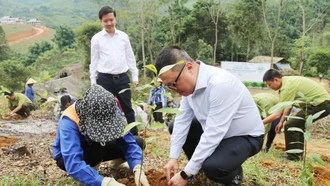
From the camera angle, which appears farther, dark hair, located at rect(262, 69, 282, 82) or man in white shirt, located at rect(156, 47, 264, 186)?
dark hair, located at rect(262, 69, 282, 82)

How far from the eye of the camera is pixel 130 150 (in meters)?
2.36

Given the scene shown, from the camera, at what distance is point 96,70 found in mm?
3828

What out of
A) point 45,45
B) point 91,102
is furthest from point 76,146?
point 45,45

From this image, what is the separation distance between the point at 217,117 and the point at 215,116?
13 mm

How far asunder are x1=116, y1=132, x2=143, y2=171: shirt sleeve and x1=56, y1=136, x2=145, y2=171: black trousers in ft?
0.10

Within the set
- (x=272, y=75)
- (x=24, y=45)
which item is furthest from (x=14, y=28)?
(x=272, y=75)

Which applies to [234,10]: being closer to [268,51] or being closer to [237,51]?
[237,51]

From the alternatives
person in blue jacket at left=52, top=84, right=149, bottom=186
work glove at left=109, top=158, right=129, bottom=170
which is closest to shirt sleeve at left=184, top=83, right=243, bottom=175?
person in blue jacket at left=52, top=84, right=149, bottom=186

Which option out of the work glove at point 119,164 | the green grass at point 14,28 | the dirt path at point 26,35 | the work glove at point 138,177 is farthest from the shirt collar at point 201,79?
the green grass at point 14,28

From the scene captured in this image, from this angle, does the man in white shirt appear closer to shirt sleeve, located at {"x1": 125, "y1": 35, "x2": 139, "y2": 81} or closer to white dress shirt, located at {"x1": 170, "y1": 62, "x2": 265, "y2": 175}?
white dress shirt, located at {"x1": 170, "y1": 62, "x2": 265, "y2": 175}

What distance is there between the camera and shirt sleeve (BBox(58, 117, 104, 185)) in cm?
200

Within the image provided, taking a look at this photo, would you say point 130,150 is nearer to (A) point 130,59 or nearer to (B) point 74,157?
(B) point 74,157

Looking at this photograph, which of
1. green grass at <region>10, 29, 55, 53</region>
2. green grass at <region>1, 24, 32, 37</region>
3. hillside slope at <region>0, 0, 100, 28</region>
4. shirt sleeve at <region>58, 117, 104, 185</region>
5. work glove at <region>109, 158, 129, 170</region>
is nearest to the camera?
shirt sleeve at <region>58, 117, 104, 185</region>

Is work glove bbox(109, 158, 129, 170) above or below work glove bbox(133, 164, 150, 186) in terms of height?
below
